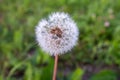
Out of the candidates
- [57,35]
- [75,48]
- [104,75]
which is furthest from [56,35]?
[75,48]

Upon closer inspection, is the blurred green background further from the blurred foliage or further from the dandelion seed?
the dandelion seed

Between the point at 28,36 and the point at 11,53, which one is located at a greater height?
the point at 28,36

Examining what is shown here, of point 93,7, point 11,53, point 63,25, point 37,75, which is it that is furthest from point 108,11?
Result: point 63,25

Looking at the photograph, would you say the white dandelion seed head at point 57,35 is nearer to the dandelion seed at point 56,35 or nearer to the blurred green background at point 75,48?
the dandelion seed at point 56,35

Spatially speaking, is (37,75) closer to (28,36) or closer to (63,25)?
(63,25)

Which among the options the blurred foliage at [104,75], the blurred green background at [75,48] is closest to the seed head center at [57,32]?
the blurred green background at [75,48]

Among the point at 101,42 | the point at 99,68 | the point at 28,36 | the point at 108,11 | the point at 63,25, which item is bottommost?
the point at 63,25

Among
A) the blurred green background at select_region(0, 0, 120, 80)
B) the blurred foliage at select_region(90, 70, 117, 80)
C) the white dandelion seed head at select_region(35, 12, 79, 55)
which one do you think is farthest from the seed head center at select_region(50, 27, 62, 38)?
the blurred foliage at select_region(90, 70, 117, 80)

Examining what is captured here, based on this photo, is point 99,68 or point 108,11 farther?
point 108,11
